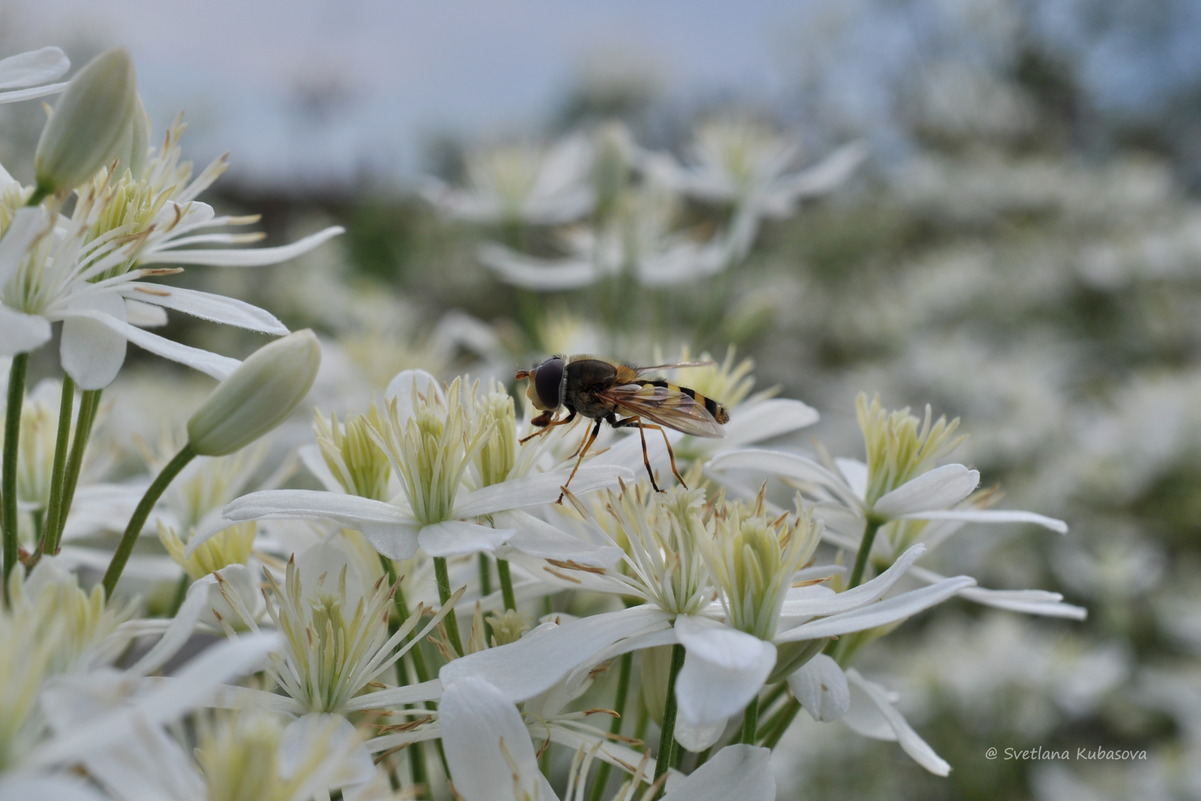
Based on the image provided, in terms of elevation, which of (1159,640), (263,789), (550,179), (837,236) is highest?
(550,179)

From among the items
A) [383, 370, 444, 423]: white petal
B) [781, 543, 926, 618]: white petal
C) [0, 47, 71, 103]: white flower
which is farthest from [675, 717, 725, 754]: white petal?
[0, 47, 71, 103]: white flower

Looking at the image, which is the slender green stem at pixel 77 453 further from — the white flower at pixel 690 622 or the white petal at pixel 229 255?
the white flower at pixel 690 622

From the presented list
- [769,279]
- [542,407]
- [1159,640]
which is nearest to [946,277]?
[769,279]

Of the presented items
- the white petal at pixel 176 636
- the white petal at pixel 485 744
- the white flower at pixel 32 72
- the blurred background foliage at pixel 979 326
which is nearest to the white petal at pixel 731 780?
the white petal at pixel 485 744

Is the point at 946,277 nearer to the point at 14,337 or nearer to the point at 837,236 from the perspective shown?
the point at 837,236

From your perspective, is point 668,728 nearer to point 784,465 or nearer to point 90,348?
point 784,465

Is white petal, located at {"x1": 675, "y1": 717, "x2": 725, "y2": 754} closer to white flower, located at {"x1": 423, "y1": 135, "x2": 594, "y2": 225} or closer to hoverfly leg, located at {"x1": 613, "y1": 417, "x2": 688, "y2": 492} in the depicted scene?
hoverfly leg, located at {"x1": 613, "y1": 417, "x2": 688, "y2": 492}
